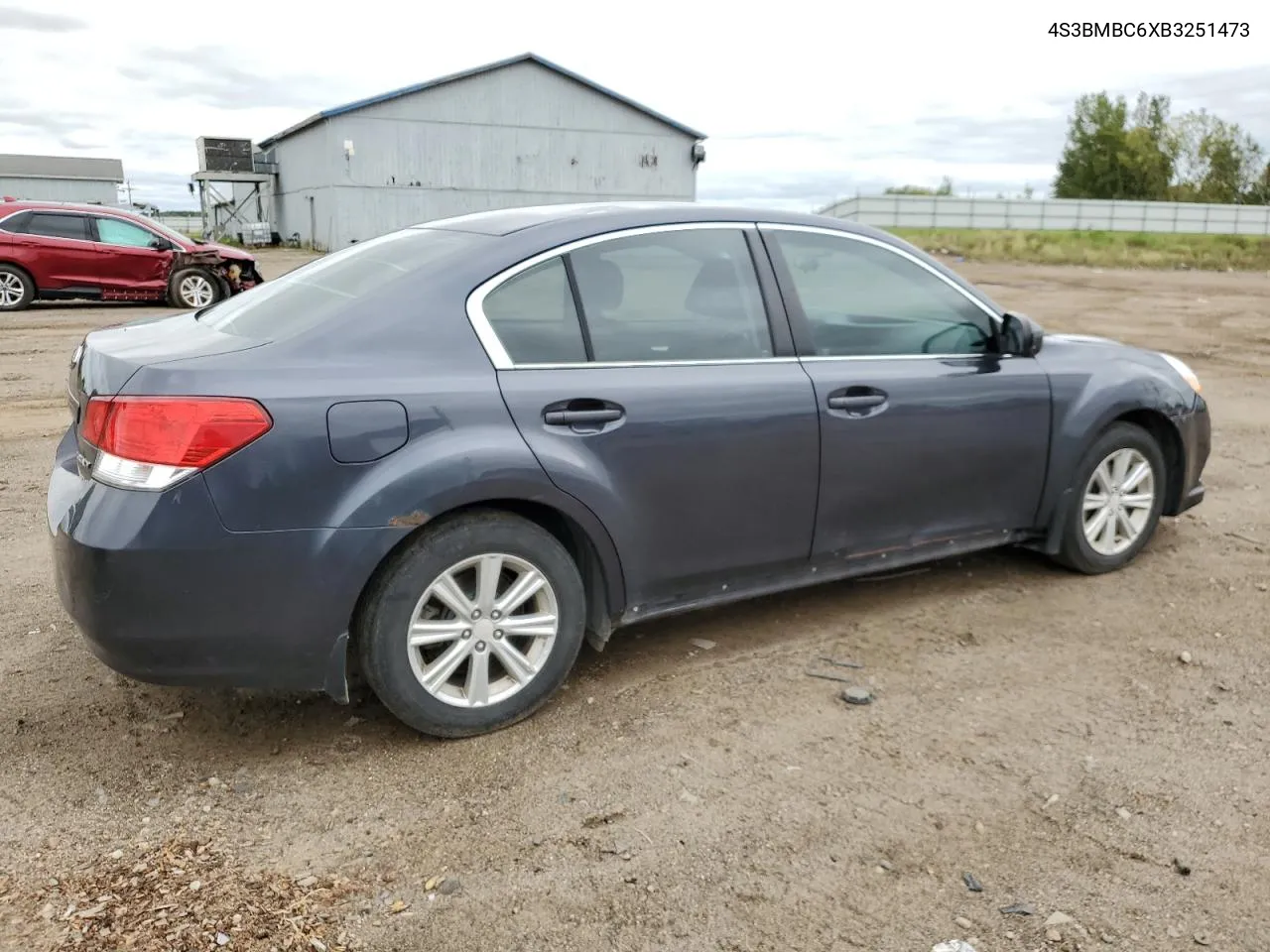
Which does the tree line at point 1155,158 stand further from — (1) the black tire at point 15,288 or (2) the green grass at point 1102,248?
(1) the black tire at point 15,288

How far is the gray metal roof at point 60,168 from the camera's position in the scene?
60656mm

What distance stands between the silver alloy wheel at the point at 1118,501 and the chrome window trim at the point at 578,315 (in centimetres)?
182

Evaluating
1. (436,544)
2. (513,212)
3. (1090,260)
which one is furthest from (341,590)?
(1090,260)

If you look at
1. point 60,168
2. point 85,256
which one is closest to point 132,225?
point 85,256

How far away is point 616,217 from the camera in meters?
3.75

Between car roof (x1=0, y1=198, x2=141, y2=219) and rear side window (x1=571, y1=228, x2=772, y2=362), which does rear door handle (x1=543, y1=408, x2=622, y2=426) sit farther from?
car roof (x1=0, y1=198, x2=141, y2=219)

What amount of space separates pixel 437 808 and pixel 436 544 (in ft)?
2.42

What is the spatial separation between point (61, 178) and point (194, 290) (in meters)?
54.0

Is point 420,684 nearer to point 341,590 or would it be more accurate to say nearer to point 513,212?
point 341,590

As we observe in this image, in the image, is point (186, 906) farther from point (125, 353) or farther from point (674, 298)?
point (674, 298)

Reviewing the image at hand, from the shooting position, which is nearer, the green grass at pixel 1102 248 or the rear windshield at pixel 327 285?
the rear windshield at pixel 327 285

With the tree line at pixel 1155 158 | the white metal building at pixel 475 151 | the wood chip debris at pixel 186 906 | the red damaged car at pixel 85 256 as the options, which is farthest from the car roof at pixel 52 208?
the tree line at pixel 1155 158

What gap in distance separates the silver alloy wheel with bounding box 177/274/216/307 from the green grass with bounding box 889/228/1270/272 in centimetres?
1836

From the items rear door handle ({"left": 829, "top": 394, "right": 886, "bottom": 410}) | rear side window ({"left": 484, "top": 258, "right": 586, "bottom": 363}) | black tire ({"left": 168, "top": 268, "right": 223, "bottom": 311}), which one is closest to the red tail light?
rear side window ({"left": 484, "top": 258, "right": 586, "bottom": 363})
